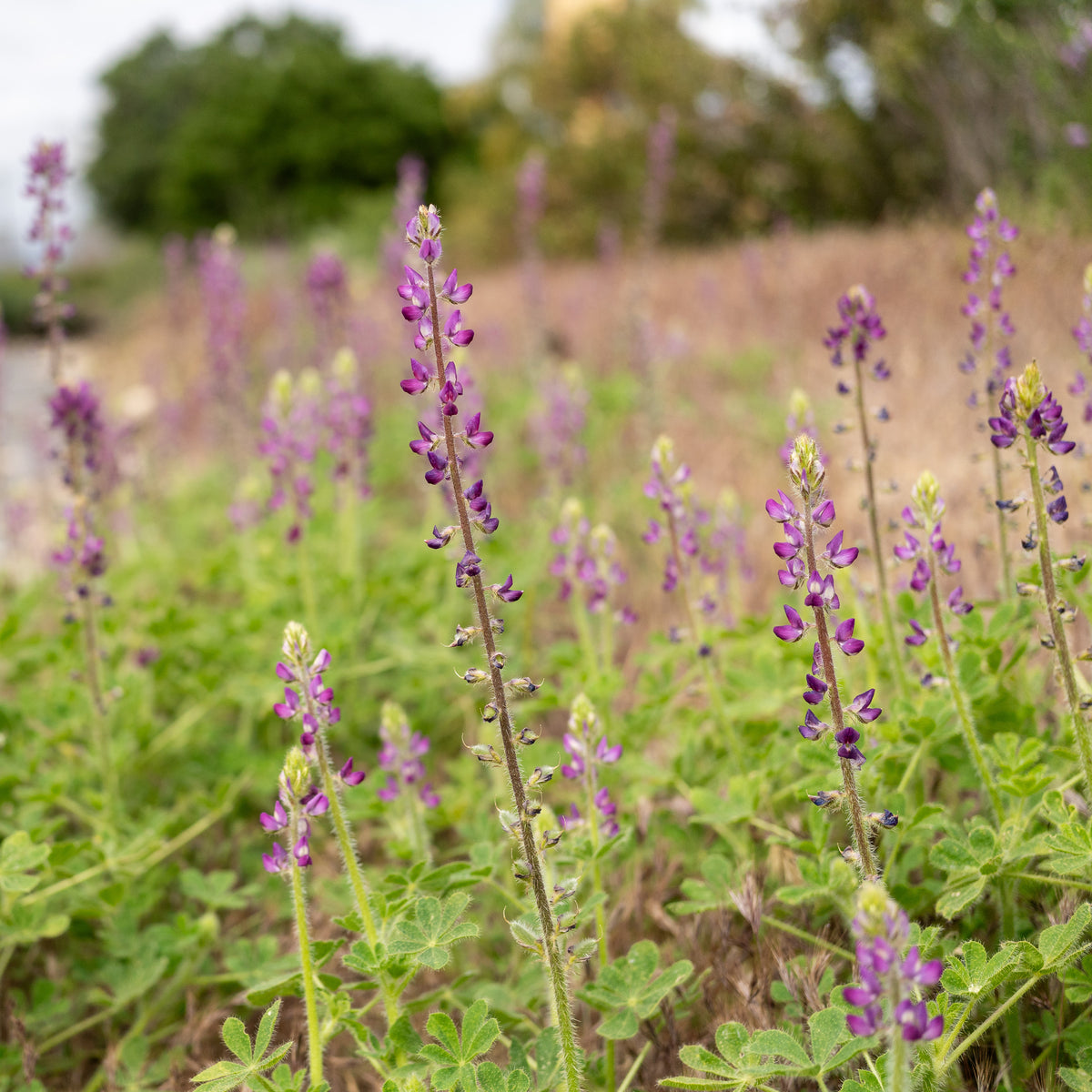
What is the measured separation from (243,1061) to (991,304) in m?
2.43

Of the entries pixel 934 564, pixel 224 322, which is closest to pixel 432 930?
pixel 934 564

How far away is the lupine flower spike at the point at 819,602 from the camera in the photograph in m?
1.42

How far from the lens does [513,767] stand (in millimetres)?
1572

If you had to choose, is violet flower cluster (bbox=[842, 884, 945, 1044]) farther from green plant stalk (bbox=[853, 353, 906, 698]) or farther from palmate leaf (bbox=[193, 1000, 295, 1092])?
green plant stalk (bbox=[853, 353, 906, 698])

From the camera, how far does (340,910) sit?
8.68 feet

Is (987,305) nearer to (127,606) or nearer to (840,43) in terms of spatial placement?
(127,606)

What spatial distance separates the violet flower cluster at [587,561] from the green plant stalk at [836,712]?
1155 millimetres

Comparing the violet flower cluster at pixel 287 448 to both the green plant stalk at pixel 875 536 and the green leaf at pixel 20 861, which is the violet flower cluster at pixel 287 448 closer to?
the green leaf at pixel 20 861

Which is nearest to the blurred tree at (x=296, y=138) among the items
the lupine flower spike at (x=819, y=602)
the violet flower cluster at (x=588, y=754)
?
the violet flower cluster at (x=588, y=754)

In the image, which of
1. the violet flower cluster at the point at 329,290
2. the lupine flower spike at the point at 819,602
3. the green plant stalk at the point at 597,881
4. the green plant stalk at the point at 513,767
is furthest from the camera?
the violet flower cluster at the point at 329,290

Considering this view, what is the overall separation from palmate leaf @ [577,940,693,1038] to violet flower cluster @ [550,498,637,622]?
100cm

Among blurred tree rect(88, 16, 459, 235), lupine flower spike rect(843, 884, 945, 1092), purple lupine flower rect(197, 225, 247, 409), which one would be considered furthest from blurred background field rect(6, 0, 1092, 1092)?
blurred tree rect(88, 16, 459, 235)

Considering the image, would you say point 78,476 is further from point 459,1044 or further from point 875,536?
point 875,536

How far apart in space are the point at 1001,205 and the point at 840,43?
8.39m
